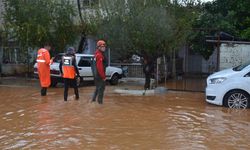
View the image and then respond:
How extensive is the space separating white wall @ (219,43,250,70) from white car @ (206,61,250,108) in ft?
12.5

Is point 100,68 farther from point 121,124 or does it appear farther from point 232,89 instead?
point 232,89

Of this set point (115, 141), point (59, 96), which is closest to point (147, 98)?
point (59, 96)

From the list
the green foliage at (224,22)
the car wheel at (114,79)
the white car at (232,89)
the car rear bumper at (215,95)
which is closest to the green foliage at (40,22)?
the car wheel at (114,79)

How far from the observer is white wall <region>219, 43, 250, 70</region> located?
→ 1633cm

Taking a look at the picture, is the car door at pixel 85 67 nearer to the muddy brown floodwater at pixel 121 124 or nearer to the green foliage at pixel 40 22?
the green foliage at pixel 40 22

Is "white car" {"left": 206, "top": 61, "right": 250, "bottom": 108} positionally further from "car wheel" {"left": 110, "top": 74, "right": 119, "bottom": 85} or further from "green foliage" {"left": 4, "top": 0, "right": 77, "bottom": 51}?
"green foliage" {"left": 4, "top": 0, "right": 77, "bottom": 51}

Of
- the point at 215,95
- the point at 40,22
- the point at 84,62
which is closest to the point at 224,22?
the point at 84,62

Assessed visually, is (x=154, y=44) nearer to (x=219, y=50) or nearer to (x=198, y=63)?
(x=219, y=50)

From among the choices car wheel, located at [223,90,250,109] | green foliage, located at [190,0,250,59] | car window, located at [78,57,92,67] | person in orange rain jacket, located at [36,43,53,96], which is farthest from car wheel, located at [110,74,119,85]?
car wheel, located at [223,90,250,109]

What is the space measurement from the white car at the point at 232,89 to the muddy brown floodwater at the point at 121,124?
0.34 meters

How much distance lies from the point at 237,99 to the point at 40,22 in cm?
1077

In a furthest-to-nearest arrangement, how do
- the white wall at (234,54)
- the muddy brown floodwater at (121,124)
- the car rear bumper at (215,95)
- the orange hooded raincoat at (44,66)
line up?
1. the white wall at (234,54)
2. the orange hooded raincoat at (44,66)
3. the car rear bumper at (215,95)
4. the muddy brown floodwater at (121,124)

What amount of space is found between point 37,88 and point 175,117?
8725 millimetres

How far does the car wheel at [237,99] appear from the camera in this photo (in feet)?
40.3
